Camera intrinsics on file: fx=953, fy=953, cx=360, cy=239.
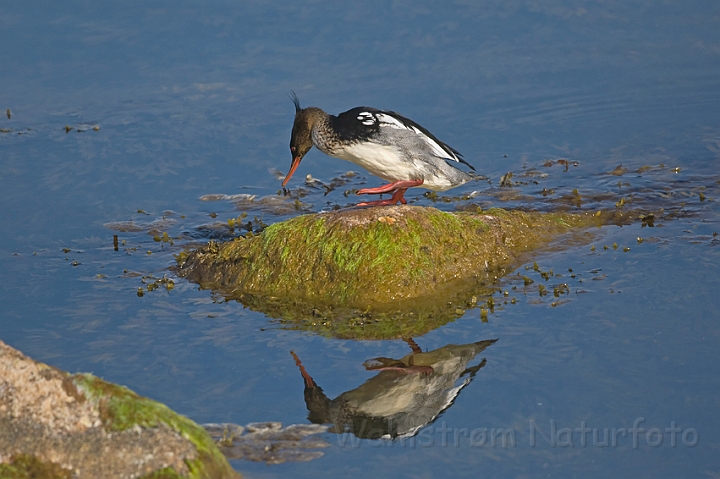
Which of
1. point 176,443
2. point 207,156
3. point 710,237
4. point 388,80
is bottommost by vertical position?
point 176,443

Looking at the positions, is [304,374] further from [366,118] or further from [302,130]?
[302,130]

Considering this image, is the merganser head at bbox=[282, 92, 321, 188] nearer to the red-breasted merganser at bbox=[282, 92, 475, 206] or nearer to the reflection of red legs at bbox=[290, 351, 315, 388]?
the red-breasted merganser at bbox=[282, 92, 475, 206]

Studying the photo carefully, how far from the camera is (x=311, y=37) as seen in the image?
12.9 meters

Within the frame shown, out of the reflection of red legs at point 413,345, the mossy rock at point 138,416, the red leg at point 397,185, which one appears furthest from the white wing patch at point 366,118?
the mossy rock at point 138,416

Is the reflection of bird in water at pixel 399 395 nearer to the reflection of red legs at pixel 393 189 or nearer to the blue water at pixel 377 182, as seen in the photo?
the blue water at pixel 377 182

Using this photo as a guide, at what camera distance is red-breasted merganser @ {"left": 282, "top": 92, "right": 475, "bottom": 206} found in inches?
319

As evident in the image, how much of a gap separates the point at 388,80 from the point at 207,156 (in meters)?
2.58

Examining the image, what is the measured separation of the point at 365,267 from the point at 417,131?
1356mm

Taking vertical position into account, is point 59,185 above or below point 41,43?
below

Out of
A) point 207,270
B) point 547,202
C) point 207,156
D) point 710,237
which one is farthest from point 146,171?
point 710,237

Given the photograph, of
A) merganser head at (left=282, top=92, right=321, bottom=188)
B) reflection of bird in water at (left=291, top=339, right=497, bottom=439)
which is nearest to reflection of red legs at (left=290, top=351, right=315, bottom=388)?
reflection of bird in water at (left=291, top=339, right=497, bottom=439)

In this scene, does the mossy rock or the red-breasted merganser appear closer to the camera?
the mossy rock

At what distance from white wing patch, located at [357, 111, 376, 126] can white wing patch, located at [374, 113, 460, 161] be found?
0.06 metres

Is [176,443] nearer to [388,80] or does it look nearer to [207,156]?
[207,156]
